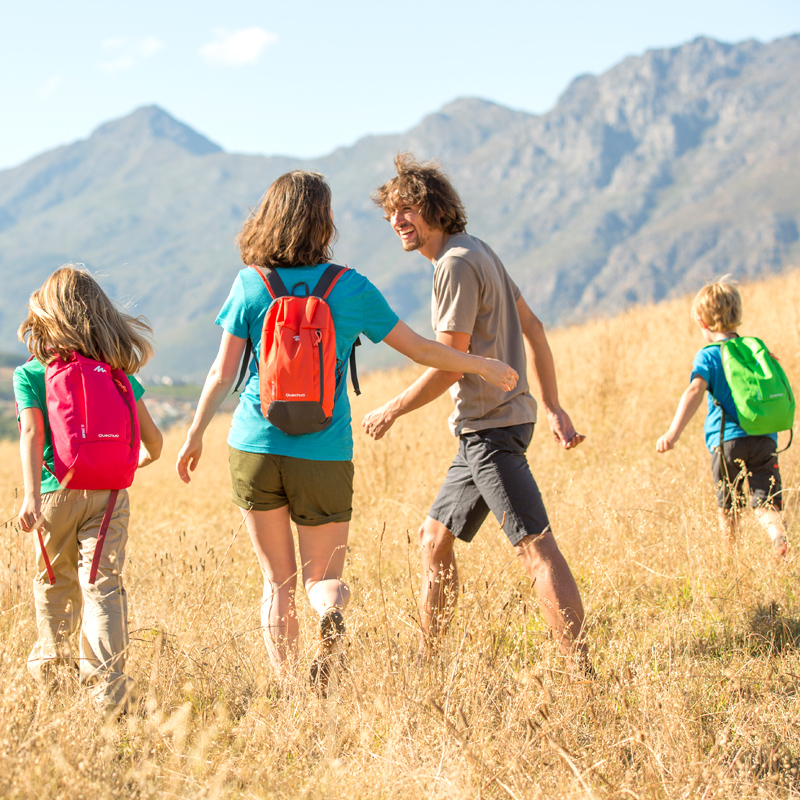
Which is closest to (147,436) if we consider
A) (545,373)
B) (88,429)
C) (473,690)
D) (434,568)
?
(88,429)

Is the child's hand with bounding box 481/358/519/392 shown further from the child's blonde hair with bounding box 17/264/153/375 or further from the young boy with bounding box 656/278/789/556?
the young boy with bounding box 656/278/789/556

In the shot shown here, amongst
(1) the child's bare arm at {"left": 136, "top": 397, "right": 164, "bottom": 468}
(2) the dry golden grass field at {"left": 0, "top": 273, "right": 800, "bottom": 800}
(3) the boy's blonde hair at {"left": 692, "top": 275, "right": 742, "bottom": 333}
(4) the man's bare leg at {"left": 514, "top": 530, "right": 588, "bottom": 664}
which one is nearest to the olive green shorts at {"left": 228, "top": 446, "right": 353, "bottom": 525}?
(2) the dry golden grass field at {"left": 0, "top": 273, "right": 800, "bottom": 800}

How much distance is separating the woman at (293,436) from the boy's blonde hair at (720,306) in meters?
2.03

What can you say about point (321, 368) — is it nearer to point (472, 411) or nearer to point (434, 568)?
point (472, 411)

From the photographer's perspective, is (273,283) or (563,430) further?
(563,430)

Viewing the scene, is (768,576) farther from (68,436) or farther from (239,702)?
(68,436)

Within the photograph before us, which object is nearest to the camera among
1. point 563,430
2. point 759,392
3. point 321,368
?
point 321,368

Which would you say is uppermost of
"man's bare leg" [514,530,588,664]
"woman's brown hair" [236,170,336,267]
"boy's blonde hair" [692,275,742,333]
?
"woman's brown hair" [236,170,336,267]

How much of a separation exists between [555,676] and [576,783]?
2.42ft

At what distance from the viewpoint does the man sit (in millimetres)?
2900

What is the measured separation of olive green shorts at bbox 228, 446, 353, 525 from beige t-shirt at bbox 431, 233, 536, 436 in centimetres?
63

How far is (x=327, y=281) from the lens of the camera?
265cm

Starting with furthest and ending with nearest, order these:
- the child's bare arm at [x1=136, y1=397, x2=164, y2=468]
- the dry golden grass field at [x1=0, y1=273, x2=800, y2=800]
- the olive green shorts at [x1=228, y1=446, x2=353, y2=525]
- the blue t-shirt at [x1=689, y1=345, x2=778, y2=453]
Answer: the blue t-shirt at [x1=689, y1=345, x2=778, y2=453]
the child's bare arm at [x1=136, y1=397, x2=164, y2=468]
the olive green shorts at [x1=228, y1=446, x2=353, y2=525]
the dry golden grass field at [x1=0, y1=273, x2=800, y2=800]

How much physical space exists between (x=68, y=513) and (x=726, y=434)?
3.36 meters
